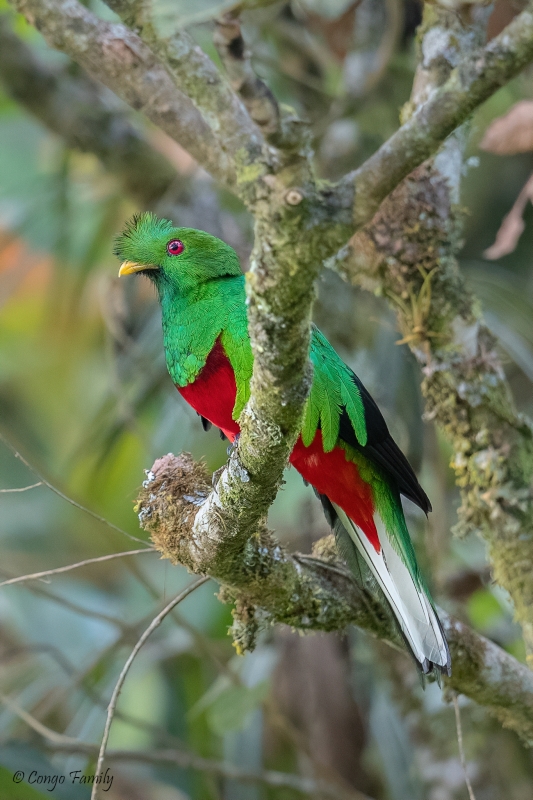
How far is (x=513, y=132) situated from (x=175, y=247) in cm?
124

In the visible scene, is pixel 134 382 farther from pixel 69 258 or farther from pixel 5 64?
pixel 5 64

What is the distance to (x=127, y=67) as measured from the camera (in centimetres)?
305

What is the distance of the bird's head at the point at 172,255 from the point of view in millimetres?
2852

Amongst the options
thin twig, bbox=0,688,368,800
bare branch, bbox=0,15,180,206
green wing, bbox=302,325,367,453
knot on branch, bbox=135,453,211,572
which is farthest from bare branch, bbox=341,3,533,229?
bare branch, bbox=0,15,180,206

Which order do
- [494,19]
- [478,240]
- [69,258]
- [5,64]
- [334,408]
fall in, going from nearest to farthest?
[334,408] < [494,19] < [5,64] < [69,258] < [478,240]

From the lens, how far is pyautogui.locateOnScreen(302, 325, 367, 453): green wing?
233 cm

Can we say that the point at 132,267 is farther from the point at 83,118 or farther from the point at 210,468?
the point at 83,118

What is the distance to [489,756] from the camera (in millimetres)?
3830

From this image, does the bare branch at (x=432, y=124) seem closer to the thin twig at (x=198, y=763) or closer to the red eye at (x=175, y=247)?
the red eye at (x=175, y=247)

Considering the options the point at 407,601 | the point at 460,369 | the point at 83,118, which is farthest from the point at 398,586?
the point at 83,118

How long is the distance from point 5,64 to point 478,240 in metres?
2.95

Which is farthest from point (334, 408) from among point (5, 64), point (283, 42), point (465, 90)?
point (283, 42)

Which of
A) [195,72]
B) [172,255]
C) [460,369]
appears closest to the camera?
[195,72]

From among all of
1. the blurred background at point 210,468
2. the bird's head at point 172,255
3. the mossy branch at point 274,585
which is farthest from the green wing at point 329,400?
the blurred background at point 210,468
